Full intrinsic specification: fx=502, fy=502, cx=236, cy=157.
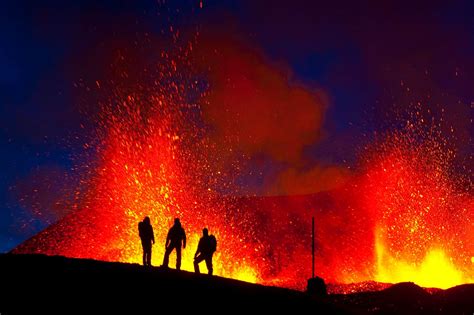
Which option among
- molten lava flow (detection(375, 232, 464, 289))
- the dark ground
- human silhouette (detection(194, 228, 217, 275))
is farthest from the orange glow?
the dark ground

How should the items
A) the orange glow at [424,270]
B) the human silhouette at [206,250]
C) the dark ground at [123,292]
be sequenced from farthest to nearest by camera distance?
the orange glow at [424,270] → the human silhouette at [206,250] → the dark ground at [123,292]

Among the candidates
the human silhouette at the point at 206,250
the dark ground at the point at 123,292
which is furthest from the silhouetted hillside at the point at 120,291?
the human silhouette at the point at 206,250

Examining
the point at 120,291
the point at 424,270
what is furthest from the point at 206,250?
the point at 424,270

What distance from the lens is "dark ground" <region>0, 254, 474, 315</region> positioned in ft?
34.7

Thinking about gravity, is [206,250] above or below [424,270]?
below

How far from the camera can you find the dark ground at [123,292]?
10562 millimetres

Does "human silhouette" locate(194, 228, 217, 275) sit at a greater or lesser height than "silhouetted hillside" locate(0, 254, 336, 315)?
greater

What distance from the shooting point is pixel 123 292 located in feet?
38.5

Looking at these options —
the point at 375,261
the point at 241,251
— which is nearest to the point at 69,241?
the point at 241,251

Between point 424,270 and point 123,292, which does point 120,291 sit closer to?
point 123,292

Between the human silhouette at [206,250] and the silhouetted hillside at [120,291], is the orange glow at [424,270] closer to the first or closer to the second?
the human silhouette at [206,250]

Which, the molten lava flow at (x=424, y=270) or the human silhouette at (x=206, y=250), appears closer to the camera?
the human silhouette at (x=206, y=250)

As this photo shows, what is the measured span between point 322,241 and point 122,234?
24848mm

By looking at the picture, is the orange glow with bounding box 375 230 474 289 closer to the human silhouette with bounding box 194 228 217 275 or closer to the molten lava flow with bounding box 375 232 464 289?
the molten lava flow with bounding box 375 232 464 289
